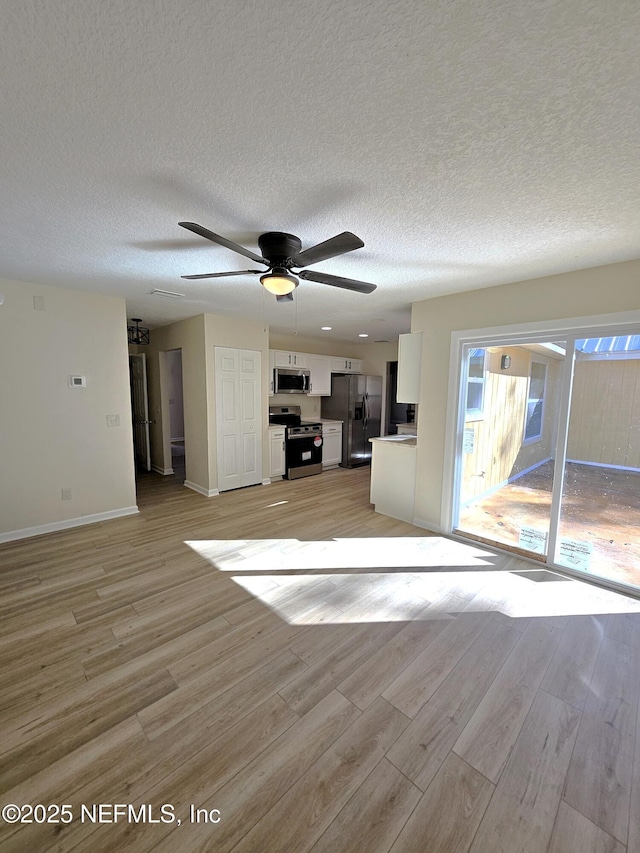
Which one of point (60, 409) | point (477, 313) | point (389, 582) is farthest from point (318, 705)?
point (60, 409)

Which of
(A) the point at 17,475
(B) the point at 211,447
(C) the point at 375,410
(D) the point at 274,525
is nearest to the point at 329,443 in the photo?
(C) the point at 375,410

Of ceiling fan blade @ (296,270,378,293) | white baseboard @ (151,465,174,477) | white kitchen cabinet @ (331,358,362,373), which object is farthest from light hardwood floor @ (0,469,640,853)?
white kitchen cabinet @ (331,358,362,373)

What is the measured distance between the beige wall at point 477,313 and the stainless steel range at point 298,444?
2535mm

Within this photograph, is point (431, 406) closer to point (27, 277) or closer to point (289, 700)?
point (289, 700)

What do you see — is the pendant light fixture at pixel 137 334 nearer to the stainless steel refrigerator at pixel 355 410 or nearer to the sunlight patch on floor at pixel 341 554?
the stainless steel refrigerator at pixel 355 410

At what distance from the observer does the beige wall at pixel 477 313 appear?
256cm

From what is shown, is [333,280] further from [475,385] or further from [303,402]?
[303,402]

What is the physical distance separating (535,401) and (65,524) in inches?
200

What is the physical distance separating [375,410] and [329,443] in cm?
123

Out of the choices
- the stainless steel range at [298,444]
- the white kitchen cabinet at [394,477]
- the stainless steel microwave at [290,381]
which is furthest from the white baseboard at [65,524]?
the white kitchen cabinet at [394,477]

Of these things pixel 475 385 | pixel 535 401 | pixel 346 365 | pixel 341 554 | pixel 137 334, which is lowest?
pixel 341 554

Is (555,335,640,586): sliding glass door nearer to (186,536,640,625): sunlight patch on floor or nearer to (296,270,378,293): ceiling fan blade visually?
(186,536,640,625): sunlight patch on floor

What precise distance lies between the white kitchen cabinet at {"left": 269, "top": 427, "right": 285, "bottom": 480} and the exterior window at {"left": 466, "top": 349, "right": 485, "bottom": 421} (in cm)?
314

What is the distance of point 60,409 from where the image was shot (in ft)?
12.0
